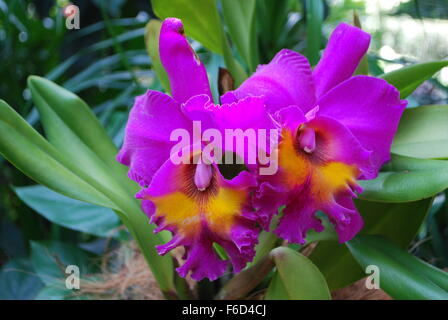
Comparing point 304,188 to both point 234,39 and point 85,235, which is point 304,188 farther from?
point 85,235

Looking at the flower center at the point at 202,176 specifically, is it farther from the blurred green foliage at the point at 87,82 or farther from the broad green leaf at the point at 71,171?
the blurred green foliage at the point at 87,82

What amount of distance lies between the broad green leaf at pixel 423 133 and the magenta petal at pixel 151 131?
0.87ft

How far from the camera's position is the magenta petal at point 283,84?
46cm

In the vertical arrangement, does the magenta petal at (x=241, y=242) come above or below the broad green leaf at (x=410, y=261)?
Answer: above

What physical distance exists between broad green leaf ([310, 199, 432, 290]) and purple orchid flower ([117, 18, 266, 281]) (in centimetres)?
18

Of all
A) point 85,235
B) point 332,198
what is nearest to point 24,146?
point 332,198

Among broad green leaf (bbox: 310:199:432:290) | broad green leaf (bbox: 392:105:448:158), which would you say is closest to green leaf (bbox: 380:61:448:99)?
broad green leaf (bbox: 392:105:448:158)

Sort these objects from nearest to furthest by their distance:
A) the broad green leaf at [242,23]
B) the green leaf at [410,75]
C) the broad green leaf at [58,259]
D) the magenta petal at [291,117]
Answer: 1. the magenta petal at [291,117]
2. the green leaf at [410,75]
3. the broad green leaf at [242,23]
4. the broad green leaf at [58,259]

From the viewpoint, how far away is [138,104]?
1.54ft

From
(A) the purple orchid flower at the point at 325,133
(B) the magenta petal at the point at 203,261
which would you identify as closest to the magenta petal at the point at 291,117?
(A) the purple orchid flower at the point at 325,133

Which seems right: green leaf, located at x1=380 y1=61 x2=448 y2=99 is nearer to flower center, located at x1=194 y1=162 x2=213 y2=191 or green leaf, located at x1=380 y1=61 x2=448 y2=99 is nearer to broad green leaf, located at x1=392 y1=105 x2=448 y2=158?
broad green leaf, located at x1=392 y1=105 x2=448 y2=158

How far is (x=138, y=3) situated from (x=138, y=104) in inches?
45.7

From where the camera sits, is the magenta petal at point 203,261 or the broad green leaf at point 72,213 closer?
the magenta petal at point 203,261

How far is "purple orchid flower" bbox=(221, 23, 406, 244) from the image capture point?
1.42ft
